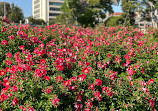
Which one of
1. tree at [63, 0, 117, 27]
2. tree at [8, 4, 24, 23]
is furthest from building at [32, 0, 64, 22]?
tree at [63, 0, 117, 27]

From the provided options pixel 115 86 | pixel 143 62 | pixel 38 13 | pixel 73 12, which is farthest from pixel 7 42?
pixel 38 13

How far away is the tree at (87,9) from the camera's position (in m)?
31.9

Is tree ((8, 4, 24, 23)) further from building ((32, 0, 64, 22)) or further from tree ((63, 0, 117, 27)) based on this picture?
building ((32, 0, 64, 22))

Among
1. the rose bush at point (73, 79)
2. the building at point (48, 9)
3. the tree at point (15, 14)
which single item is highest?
the building at point (48, 9)

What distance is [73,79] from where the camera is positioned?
230 cm

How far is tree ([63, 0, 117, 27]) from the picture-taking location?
105 feet

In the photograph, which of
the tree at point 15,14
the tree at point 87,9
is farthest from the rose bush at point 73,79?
the tree at point 15,14

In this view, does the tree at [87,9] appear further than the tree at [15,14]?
No

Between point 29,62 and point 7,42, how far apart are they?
0.82 meters

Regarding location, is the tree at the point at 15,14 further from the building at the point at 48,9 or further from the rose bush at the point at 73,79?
the rose bush at the point at 73,79

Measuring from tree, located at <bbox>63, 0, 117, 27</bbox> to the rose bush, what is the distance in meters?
27.9

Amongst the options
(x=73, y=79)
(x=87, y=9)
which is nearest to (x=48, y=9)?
(x=87, y=9)

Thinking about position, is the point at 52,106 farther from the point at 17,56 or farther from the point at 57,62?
the point at 17,56

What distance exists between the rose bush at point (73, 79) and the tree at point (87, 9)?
2792 cm
